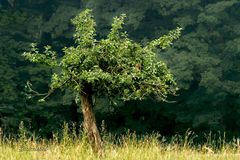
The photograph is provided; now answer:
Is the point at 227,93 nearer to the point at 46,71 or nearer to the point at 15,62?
the point at 46,71

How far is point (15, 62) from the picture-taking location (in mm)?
24844

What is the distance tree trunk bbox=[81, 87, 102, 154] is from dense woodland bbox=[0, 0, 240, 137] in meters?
15.4

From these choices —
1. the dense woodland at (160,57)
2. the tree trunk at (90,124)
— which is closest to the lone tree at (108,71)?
the tree trunk at (90,124)

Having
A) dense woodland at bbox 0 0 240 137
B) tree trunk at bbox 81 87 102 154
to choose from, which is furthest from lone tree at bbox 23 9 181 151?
dense woodland at bbox 0 0 240 137

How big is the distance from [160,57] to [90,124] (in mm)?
16751

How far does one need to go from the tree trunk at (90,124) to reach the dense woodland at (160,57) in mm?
15358

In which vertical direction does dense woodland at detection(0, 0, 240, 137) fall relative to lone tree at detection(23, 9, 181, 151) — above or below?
above

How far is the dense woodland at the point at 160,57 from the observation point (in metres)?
23.9

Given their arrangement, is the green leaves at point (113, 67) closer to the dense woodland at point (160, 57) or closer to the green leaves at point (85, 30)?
the green leaves at point (85, 30)

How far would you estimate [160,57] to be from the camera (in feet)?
78.7

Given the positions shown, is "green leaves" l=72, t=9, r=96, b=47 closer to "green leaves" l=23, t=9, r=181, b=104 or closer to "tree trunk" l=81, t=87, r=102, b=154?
"green leaves" l=23, t=9, r=181, b=104

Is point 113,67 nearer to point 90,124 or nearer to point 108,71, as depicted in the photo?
point 108,71

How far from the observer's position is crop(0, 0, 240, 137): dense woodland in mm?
23906

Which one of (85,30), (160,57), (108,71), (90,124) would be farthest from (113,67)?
(160,57)
